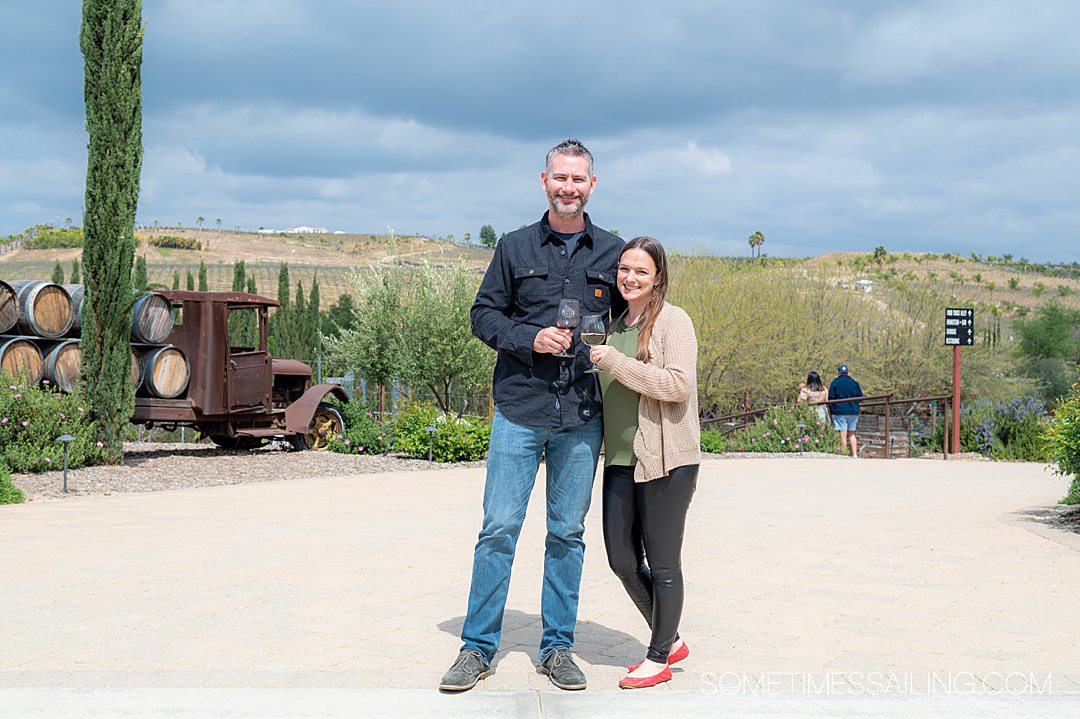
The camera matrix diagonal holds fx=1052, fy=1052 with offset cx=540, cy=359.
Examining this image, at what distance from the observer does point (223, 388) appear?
52.3ft

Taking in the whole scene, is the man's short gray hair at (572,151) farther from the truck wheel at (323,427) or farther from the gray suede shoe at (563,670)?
the truck wheel at (323,427)

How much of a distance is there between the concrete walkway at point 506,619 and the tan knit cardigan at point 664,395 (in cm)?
Result: 90

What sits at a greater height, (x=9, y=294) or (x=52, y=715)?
(x=9, y=294)

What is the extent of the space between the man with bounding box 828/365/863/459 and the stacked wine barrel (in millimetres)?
11080

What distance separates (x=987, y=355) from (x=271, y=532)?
30937 millimetres

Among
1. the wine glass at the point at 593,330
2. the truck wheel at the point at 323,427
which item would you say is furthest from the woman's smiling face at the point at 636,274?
the truck wheel at the point at 323,427

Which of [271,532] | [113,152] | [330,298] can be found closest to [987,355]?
[113,152]

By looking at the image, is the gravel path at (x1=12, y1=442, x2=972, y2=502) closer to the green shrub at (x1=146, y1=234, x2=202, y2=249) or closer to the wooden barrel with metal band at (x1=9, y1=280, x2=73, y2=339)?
the wooden barrel with metal band at (x1=9, y1=280, x2=73, y2=339)

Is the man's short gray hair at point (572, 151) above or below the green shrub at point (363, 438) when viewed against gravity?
above

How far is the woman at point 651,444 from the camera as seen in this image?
4.15 metres

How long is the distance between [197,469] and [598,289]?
11.1 meters

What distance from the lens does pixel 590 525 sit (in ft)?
30.1

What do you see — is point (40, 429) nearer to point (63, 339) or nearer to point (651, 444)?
point (63, 339)

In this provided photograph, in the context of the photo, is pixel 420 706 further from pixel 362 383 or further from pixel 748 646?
pixel 362 383
